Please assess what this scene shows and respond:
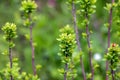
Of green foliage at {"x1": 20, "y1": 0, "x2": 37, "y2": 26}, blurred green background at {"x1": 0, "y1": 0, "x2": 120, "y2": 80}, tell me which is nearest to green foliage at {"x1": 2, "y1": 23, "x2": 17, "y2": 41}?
green foliage at {"x1": 20, "y1": 0, "x2": 37, "y2": 26}

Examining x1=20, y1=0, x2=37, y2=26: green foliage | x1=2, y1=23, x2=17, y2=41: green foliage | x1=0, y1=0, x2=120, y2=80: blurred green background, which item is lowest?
x1=0, y1=0, x2=120, y2=80: blurred green background

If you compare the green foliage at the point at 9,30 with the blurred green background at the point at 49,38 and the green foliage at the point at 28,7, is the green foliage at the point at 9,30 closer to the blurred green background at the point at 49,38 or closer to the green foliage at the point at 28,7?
the green foliage at the point at 28,7

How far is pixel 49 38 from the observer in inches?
203

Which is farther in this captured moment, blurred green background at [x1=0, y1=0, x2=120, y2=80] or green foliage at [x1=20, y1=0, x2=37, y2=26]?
blurred green background at [x1=0, y1=0, x2=120, y2=80]

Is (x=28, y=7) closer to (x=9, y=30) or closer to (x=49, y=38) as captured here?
(x=9, y=30)

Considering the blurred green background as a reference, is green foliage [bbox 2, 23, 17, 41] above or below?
above

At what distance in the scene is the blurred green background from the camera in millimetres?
4863

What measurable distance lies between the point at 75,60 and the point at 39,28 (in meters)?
2.61

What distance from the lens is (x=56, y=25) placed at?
5277 millimetres

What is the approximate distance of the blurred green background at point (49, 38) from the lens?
486 cm

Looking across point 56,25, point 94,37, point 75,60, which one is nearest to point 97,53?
point 94,37

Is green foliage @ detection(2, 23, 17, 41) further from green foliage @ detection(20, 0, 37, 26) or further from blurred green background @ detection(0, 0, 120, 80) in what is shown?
blurred green background @ detection(0, 0, 120, 80)

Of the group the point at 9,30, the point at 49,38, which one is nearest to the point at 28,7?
the point at 9,30

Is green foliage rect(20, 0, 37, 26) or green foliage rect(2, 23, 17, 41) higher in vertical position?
green foliage rect(20, 0, 37, 26)
